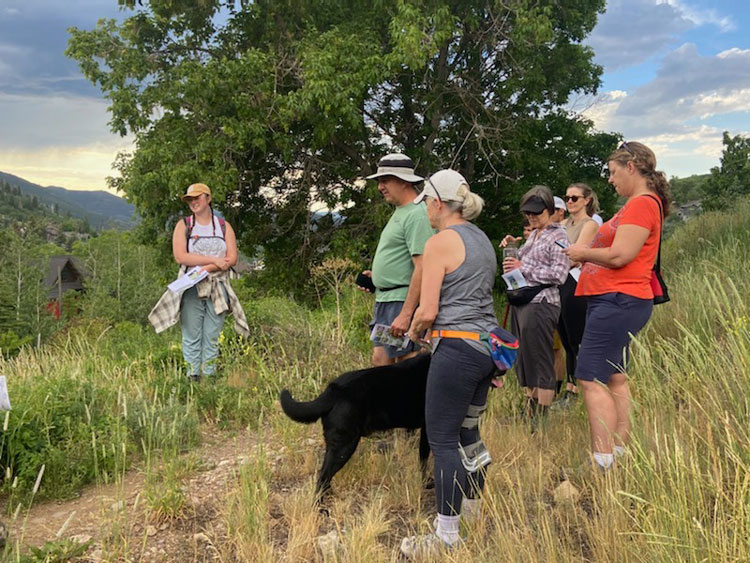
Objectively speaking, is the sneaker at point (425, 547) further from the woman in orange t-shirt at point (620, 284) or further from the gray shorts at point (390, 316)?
the gray shorts at point (390, 316)

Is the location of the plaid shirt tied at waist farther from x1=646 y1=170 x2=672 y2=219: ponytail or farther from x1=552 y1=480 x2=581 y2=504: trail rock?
x1=646 y1=170 x2=672 y2=219: ponytail

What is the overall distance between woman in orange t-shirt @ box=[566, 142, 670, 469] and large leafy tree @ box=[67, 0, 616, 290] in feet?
26.1

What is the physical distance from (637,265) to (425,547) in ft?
5.82

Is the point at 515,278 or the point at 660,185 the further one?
the point at 515,278

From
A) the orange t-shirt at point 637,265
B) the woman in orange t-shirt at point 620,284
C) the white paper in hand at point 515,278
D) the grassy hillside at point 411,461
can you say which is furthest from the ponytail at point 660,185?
the white paper in hand at point 515,278

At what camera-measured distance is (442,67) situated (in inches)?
558

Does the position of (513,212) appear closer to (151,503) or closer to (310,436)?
(310,436)

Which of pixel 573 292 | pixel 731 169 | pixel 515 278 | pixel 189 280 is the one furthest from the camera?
pixel 731 169

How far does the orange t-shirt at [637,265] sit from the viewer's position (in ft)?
9.91

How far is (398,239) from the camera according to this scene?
369 centimetres

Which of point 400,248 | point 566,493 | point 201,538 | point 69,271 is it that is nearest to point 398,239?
point 400,248

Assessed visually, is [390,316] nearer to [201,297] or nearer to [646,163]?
[646,163]

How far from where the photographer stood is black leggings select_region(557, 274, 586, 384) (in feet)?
Answer: 13.9

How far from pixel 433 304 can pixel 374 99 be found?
12.8 meters
